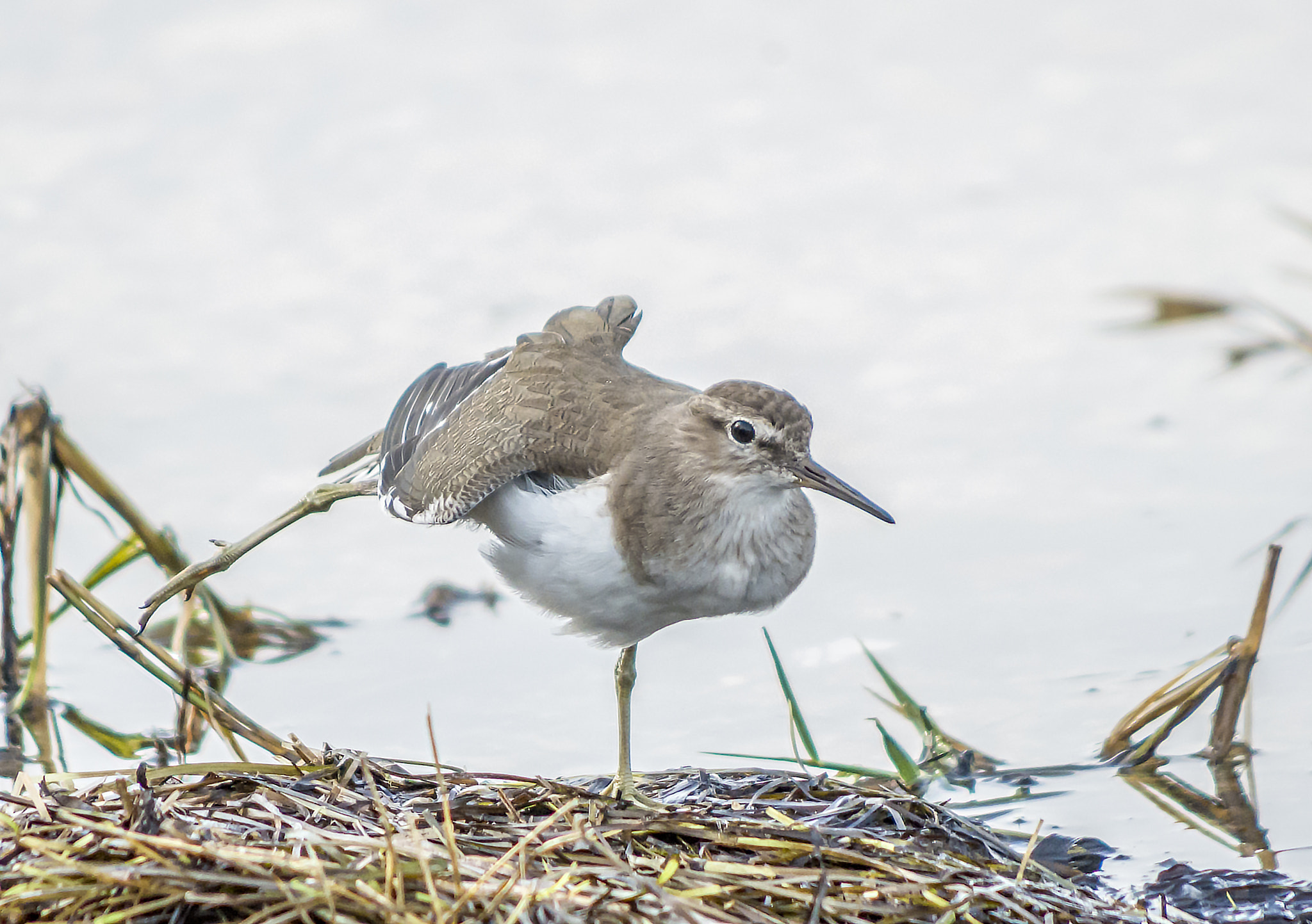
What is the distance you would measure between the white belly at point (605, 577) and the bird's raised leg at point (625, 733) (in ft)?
0.94

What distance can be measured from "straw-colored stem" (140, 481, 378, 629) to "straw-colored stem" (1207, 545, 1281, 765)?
314 centimetres

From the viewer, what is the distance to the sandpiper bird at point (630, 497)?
4766 mm

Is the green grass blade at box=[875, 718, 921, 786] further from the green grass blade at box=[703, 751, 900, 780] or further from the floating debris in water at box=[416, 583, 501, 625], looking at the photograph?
the floating debris in water at box=[416, 583, 501, 625]

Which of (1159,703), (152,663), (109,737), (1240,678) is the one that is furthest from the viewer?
(109,737)

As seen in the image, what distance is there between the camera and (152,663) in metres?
4.89

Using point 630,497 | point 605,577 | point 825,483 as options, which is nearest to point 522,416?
point 630,497

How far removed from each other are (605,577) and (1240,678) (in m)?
2.11

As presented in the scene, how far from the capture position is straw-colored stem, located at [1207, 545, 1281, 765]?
194 inches

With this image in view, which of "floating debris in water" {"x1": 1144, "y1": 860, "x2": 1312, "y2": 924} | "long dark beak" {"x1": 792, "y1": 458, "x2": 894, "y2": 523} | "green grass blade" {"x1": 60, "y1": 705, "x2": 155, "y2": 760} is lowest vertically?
"floating debris in water" {"x1": 1144, "y1": 860, "x2": 1312, "y2": 924}

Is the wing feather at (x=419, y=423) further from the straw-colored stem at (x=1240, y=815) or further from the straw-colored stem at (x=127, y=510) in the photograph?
the straw-colored stem at (x=1240, y=815)

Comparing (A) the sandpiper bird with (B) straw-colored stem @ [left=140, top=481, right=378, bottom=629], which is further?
(B) straw-colored stem @ [left=140, top=481, right=378, bottom=629]

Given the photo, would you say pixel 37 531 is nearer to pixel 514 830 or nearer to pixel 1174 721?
pixel 514 830

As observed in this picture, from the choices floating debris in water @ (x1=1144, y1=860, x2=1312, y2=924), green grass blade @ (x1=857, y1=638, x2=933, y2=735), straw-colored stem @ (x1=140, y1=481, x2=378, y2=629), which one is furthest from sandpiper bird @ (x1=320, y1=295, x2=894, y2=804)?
floating debris in water @ (x1=1144, y1=860, x2=1312, y2=924)

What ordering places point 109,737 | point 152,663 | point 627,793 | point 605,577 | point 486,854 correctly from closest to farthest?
point 486,854 < point 627,793 < point 605,577 < point 152,663 < point 109,737
